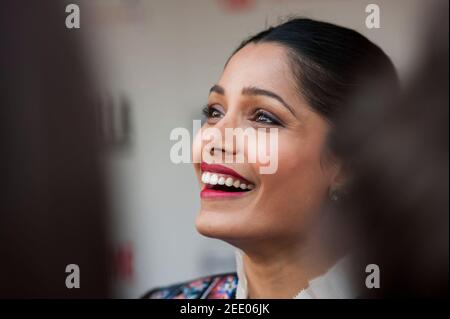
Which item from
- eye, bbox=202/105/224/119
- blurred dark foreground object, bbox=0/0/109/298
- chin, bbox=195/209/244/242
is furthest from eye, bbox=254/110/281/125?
blurred dark foreground object, bbox=0/0/109/298

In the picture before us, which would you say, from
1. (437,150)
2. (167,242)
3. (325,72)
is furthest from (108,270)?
(437,150)

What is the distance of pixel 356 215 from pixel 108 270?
67 centimetres

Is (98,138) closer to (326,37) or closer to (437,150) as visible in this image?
(326,37)

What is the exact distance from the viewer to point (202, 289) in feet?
4.71

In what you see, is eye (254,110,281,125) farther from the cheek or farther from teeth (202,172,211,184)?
teeth (202,172,211,184)

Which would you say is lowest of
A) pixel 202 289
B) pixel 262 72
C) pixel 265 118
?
pixel 202 289

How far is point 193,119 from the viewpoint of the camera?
1418 mm

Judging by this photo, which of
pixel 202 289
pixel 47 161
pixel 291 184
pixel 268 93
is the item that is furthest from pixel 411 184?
pixel 47 161

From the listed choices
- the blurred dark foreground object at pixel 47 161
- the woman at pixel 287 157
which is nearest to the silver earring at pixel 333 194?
the woman at pixel 287 157

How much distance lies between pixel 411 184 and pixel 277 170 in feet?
1.31

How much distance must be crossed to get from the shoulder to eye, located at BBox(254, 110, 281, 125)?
455 millimetres

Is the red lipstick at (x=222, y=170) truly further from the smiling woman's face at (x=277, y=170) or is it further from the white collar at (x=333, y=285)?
the white collar at (x=333, y=285)

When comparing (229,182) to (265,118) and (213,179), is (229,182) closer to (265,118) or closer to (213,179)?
(213,179)

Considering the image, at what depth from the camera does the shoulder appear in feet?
4.64
